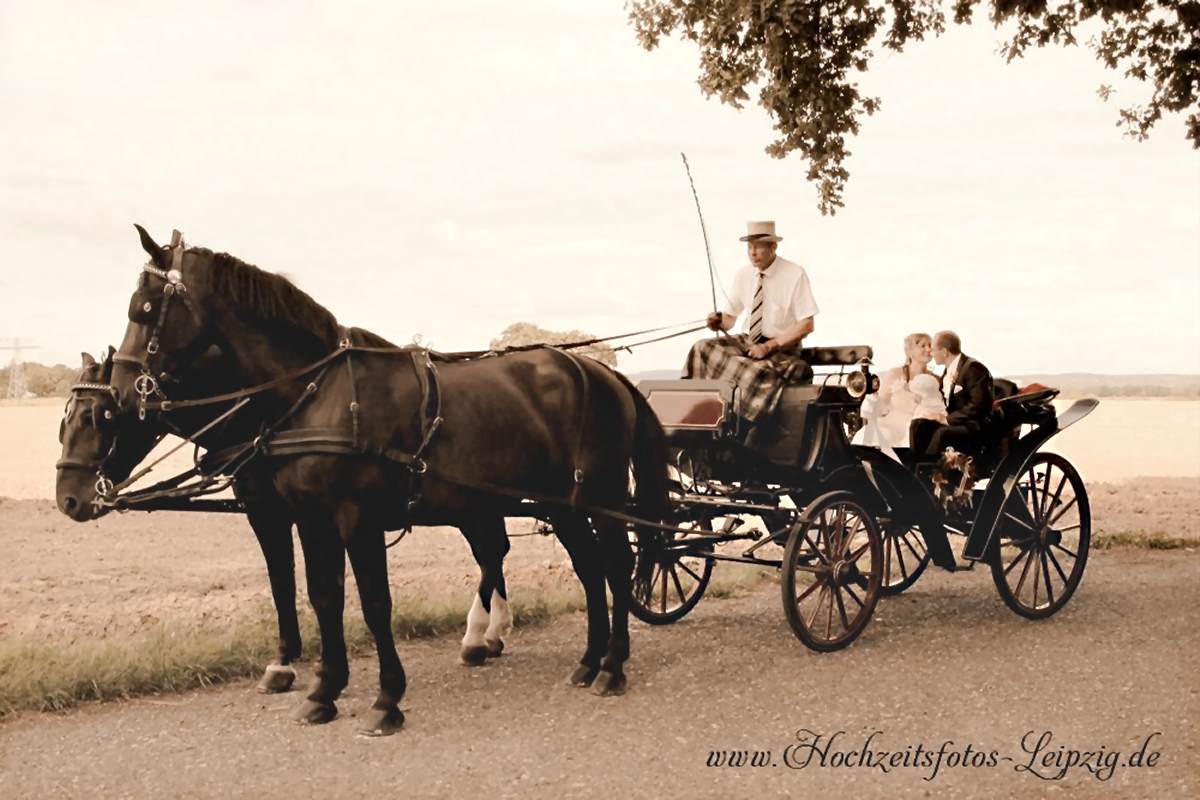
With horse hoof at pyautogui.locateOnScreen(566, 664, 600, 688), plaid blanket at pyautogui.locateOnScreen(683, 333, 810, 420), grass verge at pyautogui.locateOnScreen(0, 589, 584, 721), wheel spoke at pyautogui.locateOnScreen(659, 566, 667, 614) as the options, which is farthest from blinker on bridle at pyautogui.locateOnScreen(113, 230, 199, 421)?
wheel spoke at pyautogui.locateOnScreen(659, 566, 667, 614)

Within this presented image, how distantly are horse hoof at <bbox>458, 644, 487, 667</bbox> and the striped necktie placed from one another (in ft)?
8.51

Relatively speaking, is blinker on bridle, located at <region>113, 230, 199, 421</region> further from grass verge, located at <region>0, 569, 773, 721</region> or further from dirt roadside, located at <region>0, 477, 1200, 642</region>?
dirt roadside, located at <region>0, 477, 1200, 642</region>

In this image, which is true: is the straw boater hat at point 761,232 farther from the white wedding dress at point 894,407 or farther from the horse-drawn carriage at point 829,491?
the white wedding dress at point 894,407

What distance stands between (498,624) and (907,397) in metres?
3.42

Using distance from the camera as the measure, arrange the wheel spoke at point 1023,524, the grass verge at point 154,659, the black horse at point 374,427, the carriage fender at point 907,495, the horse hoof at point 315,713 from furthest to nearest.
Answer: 1. the wheel spoke at point 1023,524
2. the carriage fender at point 907,495
3. the grass verge at point 154,659
4. the horse hoof at point 315,713
5. the black horse at point 374,427

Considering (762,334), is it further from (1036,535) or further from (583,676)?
(1036,535)

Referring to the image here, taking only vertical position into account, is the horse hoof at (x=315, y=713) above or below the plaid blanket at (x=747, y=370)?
below

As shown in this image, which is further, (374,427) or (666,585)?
(666,585)

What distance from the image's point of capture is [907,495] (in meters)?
8.69

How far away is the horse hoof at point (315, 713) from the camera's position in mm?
6500

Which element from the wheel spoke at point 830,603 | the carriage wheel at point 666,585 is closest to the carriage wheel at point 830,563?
the wheel spoke at point 830,603

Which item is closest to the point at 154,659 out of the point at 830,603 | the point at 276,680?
the point at 276,680

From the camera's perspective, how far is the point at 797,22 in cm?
1086

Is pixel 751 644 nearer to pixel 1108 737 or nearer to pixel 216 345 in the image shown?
pixel 1108 737
